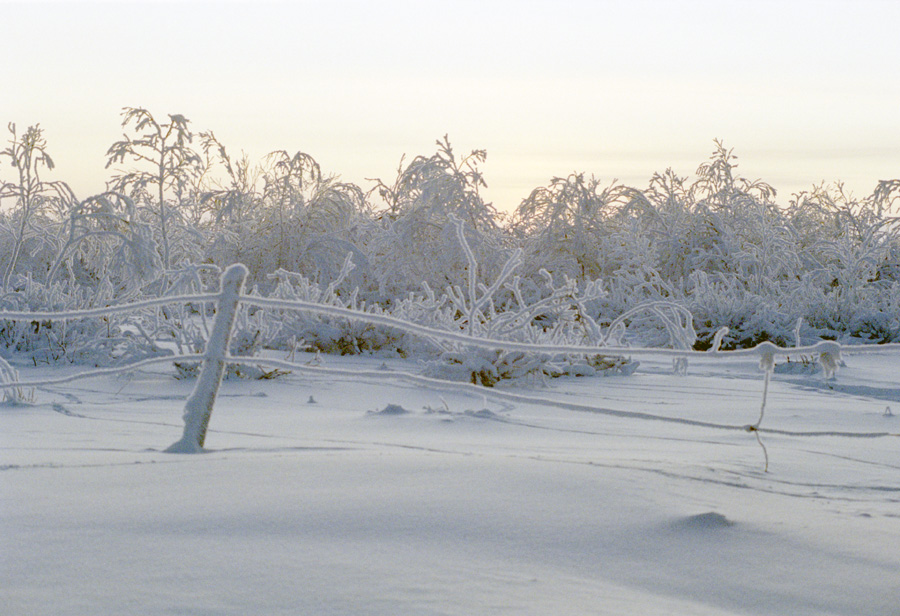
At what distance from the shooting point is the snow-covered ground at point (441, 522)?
147 cm

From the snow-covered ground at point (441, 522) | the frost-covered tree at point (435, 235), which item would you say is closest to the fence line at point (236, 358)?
the snow-covered ground at point (441, 522)

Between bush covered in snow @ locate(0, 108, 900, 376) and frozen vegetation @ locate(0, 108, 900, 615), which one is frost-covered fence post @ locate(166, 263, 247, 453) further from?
bush covered in snow @ locate(0, 108, 900, 376)

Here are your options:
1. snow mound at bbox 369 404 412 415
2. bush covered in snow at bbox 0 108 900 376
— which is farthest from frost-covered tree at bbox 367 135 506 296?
snow mound at bbox 369 404 412 415

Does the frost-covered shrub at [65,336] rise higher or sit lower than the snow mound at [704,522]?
lower

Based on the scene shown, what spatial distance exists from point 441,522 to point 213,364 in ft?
3.23

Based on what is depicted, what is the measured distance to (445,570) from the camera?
1.57 metres

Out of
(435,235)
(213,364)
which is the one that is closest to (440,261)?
(435,235)

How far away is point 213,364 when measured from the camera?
2.53 metres

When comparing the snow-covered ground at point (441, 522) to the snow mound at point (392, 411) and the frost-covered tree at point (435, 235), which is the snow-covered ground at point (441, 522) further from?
the frost-covered tree at point (435, 235)

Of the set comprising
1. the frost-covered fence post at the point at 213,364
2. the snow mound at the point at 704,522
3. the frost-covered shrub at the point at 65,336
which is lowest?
the frost-covered shrub at the point at 65,336

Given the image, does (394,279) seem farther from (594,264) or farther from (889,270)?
(889,270)

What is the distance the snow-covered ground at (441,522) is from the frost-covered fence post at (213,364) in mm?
101

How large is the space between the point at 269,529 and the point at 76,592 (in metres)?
0.42

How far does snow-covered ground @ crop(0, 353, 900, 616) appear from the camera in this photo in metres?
1.47
